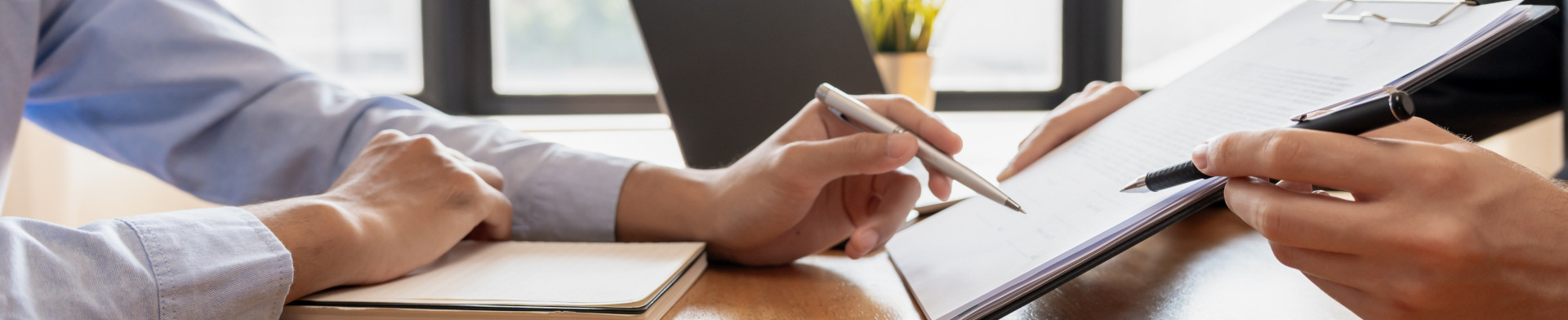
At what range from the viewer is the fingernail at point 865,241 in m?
0.52

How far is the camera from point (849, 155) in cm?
48

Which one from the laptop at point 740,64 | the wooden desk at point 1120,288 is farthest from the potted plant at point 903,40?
the wooden desk at point 1120,288

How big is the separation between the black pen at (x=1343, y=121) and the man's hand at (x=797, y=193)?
0.55 ft

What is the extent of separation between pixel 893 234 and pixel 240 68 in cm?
52

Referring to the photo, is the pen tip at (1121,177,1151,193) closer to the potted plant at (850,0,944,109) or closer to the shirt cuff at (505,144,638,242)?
the shirt cuff at (505,144,638,242)

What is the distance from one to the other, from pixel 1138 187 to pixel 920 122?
20 centimetres

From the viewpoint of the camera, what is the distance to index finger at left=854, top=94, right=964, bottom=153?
1.72 ft

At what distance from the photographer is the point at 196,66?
0.66 meters

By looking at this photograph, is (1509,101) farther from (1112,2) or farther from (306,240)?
(1112,2)

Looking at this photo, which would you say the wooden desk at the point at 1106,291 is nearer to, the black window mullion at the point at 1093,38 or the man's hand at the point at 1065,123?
the man's hand at the point at 1065,123

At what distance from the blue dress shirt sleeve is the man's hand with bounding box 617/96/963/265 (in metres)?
0.08

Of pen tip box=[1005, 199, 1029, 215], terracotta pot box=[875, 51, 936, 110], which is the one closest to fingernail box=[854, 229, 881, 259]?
pen tip box=[1005, 199, 1029, 215]

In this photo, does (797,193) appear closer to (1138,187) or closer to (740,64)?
(1138,187)

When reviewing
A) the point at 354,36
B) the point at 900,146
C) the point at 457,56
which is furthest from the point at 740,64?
the point at 354,36
